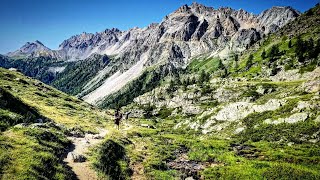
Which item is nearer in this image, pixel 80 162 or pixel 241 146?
pixel 80 162

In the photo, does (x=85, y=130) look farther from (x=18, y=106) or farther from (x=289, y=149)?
(x=289, y=149)

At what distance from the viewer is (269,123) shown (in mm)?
80688

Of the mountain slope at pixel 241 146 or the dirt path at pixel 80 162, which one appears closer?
the dirt path at pixel 80 162

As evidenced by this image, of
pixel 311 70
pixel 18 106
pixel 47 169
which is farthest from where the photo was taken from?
pixel 311 70

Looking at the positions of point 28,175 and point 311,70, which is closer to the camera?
point 28,175

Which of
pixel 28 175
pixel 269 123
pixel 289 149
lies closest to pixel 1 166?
pixel 28 175

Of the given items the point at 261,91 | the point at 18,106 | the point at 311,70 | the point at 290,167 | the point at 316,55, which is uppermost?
the point at 316,55

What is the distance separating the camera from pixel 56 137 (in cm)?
5256

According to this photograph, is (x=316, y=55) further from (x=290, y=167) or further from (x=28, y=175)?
(x=28, y=175)

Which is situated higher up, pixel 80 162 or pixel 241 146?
Answer: pixel 241 146

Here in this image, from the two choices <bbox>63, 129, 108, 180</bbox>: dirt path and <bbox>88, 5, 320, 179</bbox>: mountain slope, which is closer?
<bbox>63, 129, 108, 180</bbox>: dirt path

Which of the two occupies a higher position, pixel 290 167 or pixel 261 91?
pixel 261 91

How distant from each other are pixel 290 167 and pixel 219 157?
591 inches

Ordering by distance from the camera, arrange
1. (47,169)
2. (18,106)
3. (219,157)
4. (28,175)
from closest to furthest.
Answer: (28,175), (47,169), (219,157), (18,106)
